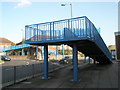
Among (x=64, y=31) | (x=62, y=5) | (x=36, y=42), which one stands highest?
(x=62, y=5)

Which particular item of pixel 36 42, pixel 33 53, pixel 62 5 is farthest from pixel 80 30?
pixel 33 53

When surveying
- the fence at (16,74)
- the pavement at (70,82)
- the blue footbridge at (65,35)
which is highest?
the blue footbridge at (65,35)

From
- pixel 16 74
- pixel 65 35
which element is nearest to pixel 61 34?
pixel 65 35

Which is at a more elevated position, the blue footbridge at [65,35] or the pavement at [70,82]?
the blue footbridge at [65,35]

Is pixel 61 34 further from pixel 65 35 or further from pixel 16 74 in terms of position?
pixel 16 74

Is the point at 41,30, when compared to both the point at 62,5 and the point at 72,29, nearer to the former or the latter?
the point at 72,29

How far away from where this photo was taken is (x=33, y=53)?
52.3 meters

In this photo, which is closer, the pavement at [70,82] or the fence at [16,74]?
the pavement at [70,82]

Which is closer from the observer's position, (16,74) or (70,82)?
(70,82)

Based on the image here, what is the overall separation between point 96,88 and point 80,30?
4.32m

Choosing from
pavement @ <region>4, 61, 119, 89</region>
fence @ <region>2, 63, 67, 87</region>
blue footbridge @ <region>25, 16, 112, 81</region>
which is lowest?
pavement @ <region>4, 61, 119, 89</region>

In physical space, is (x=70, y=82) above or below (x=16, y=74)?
below

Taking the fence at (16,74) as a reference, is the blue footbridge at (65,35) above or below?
above

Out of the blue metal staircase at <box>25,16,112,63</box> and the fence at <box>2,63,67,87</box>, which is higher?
the blue metal staircase at <box>25,16,112,63</box>
